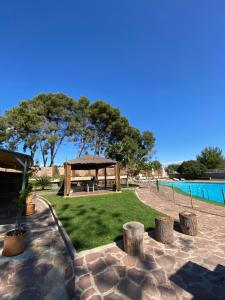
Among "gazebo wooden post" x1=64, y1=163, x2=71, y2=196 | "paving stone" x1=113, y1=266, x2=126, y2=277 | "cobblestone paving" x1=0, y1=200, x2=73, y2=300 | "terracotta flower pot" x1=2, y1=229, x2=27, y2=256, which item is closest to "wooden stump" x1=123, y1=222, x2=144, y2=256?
"paving stone" x1=113, y1=266, x2=126, y2=277

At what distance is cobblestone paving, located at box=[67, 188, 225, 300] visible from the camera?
2600mm

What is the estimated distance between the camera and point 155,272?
3.10 m

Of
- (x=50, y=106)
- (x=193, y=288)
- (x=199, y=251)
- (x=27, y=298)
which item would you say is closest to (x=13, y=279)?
(x=27, y=298)

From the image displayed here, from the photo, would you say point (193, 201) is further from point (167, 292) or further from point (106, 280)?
point (106, 280)

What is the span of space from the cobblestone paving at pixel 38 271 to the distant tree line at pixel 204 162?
3708cm

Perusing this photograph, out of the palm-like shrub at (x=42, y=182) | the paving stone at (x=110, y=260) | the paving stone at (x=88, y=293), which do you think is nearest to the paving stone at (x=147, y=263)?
the paving stone at (x=110, y=260)

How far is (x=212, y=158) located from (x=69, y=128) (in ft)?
113

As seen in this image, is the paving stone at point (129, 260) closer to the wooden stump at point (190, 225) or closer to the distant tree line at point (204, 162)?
the wooden stump at point (190, 225)

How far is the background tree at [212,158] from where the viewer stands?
39.0 m

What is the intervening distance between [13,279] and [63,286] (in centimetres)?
103

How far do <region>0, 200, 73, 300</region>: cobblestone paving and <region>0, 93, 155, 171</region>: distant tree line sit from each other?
1570cm

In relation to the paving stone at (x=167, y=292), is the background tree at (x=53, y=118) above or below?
above

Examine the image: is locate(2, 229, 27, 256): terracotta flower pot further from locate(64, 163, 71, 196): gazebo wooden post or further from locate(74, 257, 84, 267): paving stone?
locate(64, 163, 71, 196): gazebo wooden post

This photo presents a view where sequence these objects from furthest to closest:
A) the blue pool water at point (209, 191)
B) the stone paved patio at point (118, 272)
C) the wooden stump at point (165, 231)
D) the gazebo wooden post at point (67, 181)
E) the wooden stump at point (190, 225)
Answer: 1. the blue pool water at point (209, 191)
2. the gazebo wooden post at point (67, 181)
3. the wooden stump at point (190, 225)
4. the wooden stump at point (165, 231)
5. the stone paved patio at point (118, 272)
